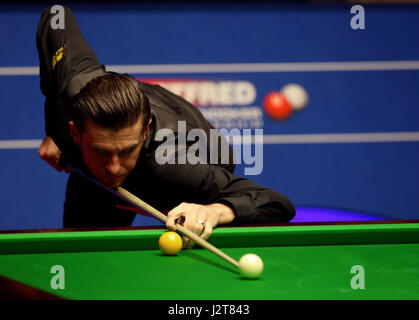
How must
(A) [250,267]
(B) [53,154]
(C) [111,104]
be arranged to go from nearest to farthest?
(A) [250,267] → (C) [111,104] → (B) [53,154]

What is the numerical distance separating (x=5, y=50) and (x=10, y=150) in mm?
744

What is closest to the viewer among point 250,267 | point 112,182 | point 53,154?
point 250,267

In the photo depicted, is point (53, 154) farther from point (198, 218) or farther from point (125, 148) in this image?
point (198, 218)

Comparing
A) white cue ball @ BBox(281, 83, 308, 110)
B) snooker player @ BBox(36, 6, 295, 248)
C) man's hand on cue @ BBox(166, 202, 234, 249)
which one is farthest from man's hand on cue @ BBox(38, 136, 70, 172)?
white cue ball @ BBox(281, 83, 308, 110)

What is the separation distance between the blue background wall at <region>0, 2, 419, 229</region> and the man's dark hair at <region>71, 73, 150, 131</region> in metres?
2.26

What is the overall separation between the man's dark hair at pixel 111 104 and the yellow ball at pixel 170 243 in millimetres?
496

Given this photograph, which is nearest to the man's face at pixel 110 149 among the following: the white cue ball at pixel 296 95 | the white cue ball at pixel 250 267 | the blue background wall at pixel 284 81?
the white cue ball at pixel 250 267

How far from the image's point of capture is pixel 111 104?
2031mm

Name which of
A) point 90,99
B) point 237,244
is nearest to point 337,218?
point 237,244

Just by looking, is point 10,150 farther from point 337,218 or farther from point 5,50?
point 337,218

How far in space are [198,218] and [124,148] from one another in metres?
0.41

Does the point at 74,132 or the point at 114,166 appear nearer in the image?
the point at 114,166

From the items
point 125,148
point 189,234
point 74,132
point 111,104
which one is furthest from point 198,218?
point 74,132

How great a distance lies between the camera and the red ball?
4422 mm
